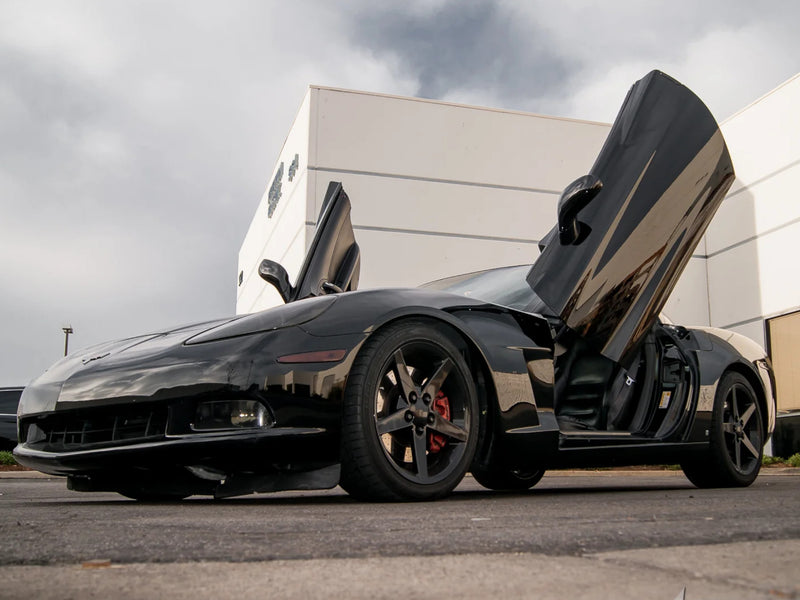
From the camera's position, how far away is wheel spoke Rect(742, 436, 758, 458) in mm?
5312

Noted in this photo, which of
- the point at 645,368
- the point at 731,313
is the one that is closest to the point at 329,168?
the point at 731,313

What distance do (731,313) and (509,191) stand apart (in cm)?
502

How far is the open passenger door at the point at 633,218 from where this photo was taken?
435 cm

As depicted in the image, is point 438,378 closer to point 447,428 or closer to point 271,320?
point 447,428

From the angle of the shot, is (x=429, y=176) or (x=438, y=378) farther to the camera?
(x=429, y=176)

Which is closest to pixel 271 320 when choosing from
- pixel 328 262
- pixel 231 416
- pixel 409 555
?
pixel 231 416

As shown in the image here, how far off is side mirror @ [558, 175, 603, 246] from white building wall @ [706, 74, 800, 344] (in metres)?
12.7

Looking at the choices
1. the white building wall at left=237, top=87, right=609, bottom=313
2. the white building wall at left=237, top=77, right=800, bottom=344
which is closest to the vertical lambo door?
the white building wall at left=237, top=87, right=609, bottom=313

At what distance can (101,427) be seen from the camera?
345cm

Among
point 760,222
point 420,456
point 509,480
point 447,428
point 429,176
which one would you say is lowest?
point 509,480

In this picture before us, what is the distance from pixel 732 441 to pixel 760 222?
41.4 feet

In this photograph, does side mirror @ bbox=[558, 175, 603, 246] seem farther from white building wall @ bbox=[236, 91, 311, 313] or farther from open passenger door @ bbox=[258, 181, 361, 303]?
white building wall @ bbox=[236, 91, 311, 313]

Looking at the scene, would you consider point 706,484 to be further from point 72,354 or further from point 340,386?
point 72,354

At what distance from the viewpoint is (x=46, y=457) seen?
355 cm
